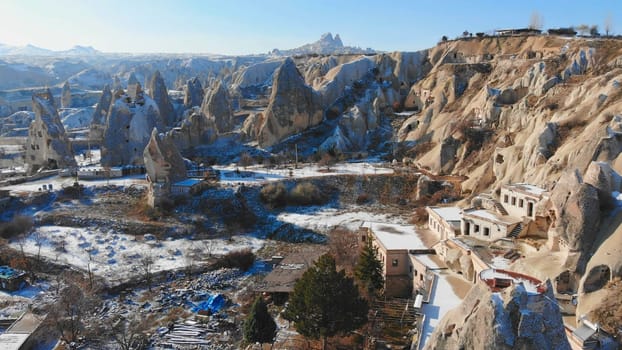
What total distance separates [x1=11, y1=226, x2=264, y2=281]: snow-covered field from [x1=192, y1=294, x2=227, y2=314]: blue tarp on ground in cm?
442

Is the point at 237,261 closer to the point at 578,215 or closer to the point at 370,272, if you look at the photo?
the point at 370,272

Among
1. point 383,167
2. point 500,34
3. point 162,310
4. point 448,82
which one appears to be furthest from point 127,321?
point 500,34

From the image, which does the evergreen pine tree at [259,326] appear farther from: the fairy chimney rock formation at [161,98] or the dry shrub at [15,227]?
the fairy chimney rock formation at [161,98]

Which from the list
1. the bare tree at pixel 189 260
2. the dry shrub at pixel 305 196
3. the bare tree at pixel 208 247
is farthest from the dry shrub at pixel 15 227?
the dry shrub at pixel 305 196

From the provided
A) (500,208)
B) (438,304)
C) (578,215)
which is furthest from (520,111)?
(438,304)

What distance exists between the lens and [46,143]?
40.4 meters

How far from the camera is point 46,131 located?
40.0 meters

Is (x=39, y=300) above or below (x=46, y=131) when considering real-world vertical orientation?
below

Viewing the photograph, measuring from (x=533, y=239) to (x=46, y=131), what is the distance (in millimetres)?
37386

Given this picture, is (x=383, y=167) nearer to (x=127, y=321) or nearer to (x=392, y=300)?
(x=392, y=300)

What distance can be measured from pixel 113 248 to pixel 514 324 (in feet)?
74.8

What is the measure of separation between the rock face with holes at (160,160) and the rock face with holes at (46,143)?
1185 cm

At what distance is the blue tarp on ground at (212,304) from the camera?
1928 cm

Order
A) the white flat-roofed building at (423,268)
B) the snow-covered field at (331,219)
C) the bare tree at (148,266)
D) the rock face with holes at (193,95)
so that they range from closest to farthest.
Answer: the white flat-roofed building at (423,268) → the bare tree at (148,266) → the snow-covered field at (331,219) → the rock face with holes at (193,95)
